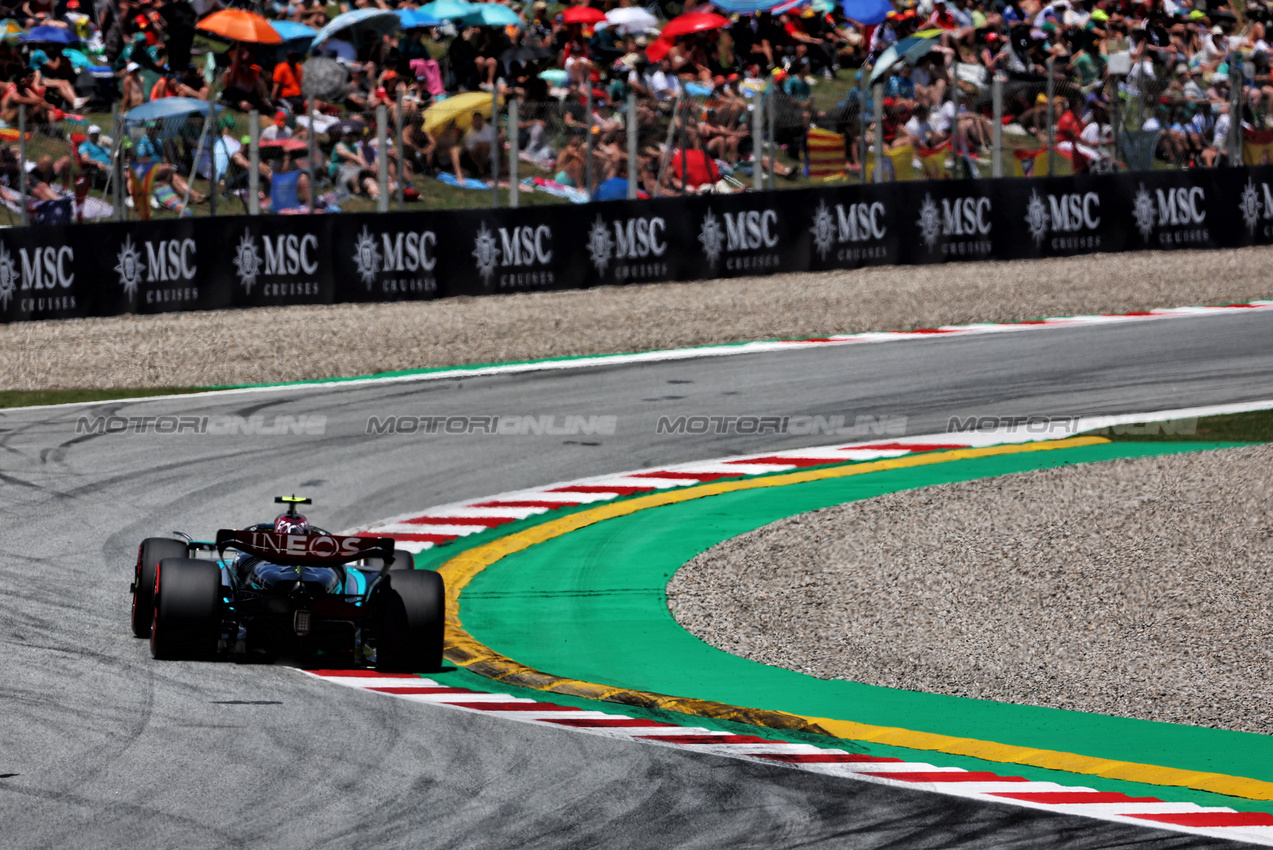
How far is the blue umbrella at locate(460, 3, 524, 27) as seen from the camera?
27047 millimetres

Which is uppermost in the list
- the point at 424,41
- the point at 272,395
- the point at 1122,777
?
the point at 424,41

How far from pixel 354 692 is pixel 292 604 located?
2.13 ft

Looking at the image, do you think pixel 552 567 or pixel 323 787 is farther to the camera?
pixel 552 567

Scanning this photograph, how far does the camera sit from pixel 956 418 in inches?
631

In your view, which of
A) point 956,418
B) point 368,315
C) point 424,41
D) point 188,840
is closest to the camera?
point 188,840

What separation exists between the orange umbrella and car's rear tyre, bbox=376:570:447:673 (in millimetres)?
18098

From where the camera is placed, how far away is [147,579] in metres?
8.99

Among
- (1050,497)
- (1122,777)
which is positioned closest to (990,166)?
(1050,497)

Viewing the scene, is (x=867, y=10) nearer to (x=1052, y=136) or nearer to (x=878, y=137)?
(x=1052, y=136)

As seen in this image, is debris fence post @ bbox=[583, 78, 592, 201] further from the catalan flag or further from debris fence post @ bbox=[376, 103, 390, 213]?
the catalan flag

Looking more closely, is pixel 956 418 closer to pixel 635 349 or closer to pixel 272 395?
pixel 635 349

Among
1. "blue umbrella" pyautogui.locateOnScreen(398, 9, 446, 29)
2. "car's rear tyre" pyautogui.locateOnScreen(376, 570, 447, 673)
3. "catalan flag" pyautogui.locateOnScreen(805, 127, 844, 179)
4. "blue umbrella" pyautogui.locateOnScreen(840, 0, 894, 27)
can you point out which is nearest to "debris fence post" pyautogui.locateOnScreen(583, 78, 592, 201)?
"catalan flag" pyautogui.locateOnScreen(805, 127, 844, 179)

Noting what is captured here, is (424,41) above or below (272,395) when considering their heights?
above

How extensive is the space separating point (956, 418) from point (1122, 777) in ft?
30.2
